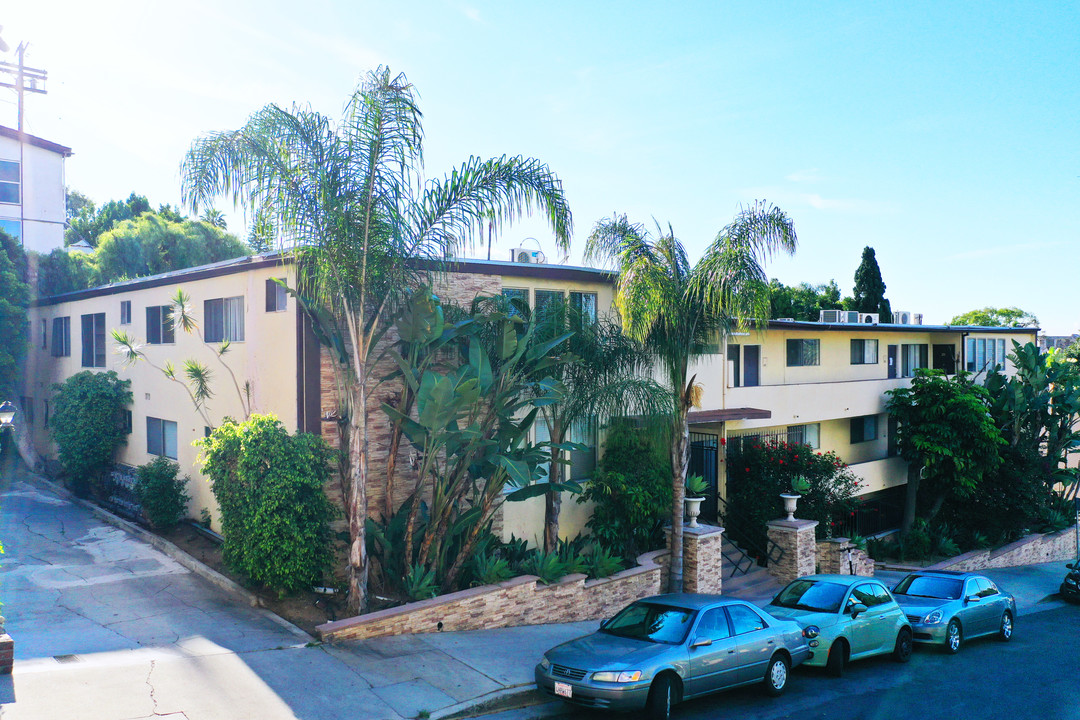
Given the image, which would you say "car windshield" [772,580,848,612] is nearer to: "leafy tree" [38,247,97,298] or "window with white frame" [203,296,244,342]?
"window with white frame" [203,296,244,342]

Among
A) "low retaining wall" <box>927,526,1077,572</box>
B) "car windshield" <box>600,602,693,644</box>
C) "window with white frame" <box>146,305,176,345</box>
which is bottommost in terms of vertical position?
"low retaining wall" <box>927,526,1077,572</box>

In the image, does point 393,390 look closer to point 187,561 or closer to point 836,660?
point 187,561

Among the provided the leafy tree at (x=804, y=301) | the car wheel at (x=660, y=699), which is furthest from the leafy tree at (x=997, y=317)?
the car wheel at (x=660, y=699)

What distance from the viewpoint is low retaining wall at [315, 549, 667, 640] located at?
38.7ft

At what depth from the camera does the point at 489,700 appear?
9.90 m

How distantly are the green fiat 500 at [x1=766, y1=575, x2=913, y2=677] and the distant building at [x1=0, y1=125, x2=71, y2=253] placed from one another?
1293 inches

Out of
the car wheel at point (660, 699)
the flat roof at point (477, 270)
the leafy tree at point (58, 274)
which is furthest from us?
the leafy tree at point (58, 274)

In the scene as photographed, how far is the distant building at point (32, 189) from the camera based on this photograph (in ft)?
110

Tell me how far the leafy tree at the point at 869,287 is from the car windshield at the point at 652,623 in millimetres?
32654

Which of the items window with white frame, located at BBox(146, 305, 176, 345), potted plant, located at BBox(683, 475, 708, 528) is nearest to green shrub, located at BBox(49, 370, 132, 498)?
window with white frame, located at BBox(146, 305, 176, 345)

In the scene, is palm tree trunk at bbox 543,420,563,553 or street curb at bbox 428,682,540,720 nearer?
street curb at bbox 428,682,540,720

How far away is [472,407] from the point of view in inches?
522

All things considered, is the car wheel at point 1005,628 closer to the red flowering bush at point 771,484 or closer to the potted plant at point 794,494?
the potted plant at point 794,494

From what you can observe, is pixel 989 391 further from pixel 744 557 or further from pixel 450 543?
pixel 450 543
